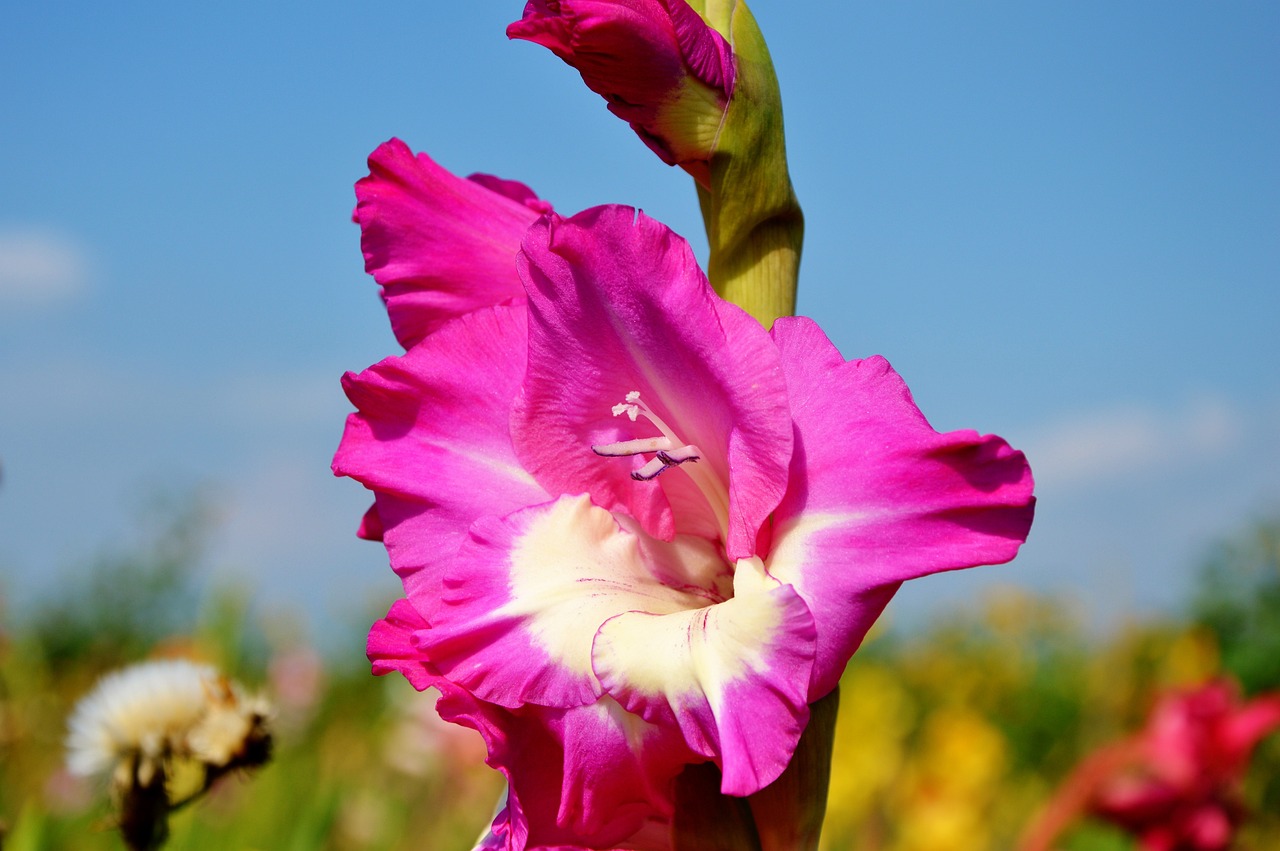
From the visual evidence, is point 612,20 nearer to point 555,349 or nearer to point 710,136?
point 710,136

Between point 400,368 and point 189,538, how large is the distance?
4.56m

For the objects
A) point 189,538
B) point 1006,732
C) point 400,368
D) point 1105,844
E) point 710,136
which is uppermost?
point 710,136

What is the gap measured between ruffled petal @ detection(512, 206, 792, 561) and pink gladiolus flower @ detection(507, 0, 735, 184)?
0.13 metres

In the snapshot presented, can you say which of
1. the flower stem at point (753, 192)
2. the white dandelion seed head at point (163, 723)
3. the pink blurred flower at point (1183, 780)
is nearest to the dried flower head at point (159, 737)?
the white dandelion seed head at point (163, 723)

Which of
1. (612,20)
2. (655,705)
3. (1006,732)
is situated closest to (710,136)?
(612,20)

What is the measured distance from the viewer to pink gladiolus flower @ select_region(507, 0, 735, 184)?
30.8 inches

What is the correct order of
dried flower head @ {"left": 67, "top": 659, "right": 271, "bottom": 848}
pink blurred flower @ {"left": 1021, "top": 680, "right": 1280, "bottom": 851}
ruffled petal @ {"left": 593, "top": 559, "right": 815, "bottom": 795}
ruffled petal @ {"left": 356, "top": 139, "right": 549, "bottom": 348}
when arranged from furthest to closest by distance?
1. pink blurred flower @ {"left": 1021, "top": 680, "right": 1280, "bottom": 851}
2. dried flower head @ {"left": 67, "top": 659, "right": 271, "bottom": 848}
3. ruffled petal @ {"left": 356, "top": 139, "right": 549, "bottom": 348}
4. ruffled petal @ {"left": 593, "top": 559, "right": 815, "bottom": 795}

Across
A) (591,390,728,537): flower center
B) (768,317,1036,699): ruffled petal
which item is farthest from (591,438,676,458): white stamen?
(768,317,1036,699): ruffled petal

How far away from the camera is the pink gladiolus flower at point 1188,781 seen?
88.5 inches

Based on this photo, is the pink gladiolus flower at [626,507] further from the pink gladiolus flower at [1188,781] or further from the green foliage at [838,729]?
the pink gladiolus flower at [1188,781]

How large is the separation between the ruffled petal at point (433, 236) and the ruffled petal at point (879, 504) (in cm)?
31

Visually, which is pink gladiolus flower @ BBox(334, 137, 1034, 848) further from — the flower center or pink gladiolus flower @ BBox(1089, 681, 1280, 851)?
pink gladiolus flower @ BBox(1089, 681, 1280, 851)

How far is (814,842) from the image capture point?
0.83 metres

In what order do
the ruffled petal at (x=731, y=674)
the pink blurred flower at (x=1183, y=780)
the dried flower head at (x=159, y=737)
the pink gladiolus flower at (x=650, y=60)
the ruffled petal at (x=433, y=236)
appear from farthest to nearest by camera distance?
the pink blurred flower at (x=1183, y=780), the dried flower head at (x=159, y=737), the ruffled petal at (x=433, y=236), the pink gladiolus flower at (x=650, y=60), the ruffled petal at (x=731, y=674)
